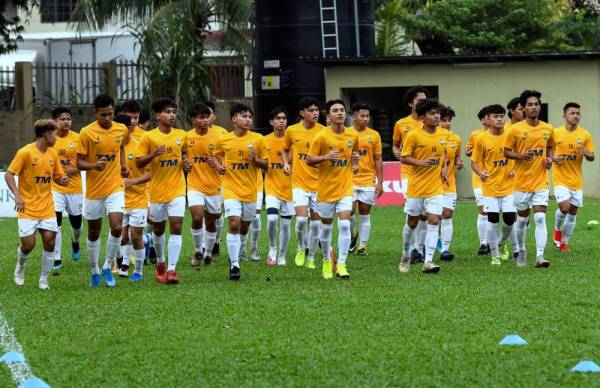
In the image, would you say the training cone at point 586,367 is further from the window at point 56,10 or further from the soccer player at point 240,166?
the window at point 56,10

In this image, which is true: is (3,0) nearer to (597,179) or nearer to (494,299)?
(597,179)

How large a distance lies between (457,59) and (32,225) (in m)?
19.6

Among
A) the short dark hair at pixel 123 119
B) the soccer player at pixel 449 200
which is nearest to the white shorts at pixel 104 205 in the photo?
the short dark hair at pixel 123 119

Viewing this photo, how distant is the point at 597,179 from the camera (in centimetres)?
3284

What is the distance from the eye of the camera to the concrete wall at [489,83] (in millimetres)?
32750

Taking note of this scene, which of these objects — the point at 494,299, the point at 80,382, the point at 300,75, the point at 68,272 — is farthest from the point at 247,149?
the point at 300,75

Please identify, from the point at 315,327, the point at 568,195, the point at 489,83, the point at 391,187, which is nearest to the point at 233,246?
the point at 315,327

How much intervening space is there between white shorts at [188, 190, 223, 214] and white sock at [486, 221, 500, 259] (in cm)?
348

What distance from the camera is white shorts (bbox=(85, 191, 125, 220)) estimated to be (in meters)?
15.5

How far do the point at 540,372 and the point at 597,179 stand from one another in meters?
23.9

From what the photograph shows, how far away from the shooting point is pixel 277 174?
1848 cm

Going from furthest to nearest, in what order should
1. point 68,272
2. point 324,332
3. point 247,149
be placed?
point 68,272 < point 247,149 < point 324,332

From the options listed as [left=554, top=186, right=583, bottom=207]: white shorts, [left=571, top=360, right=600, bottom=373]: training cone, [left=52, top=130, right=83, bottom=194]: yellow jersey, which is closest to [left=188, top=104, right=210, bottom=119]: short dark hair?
[left=52, top=130, right=83, bottom=194]: yellow jersey

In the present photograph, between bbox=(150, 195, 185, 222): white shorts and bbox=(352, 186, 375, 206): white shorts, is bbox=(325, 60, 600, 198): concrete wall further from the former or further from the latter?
bbox=(150, 195, 185, 222): white shorts
